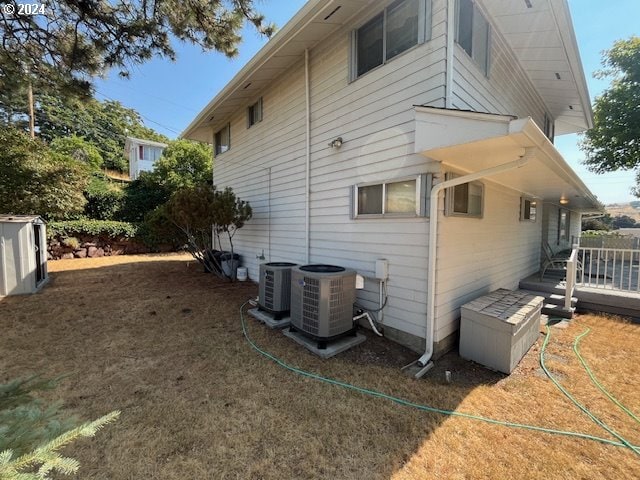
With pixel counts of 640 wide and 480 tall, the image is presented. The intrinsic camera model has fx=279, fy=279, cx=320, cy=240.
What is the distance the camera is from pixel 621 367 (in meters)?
3.48

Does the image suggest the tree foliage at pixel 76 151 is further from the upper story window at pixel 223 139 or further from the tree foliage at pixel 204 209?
the tree foliage at pixel 204 209

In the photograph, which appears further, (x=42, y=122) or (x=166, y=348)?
(x=42, y=122)

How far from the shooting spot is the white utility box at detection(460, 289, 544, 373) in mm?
3342

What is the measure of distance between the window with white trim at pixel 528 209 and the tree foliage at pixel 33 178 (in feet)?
44.2

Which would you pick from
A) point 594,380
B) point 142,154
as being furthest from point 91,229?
point 142,154

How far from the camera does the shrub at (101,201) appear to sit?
12.6 metres

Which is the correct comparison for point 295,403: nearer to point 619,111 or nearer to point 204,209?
point 204,209

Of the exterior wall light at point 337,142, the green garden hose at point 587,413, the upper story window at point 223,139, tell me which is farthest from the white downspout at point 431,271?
the upper story window at point 223,139

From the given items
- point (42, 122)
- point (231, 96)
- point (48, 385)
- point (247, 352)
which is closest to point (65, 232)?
point (231, 96)

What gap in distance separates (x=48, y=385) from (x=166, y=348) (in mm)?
2380

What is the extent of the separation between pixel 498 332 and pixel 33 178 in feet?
41.3

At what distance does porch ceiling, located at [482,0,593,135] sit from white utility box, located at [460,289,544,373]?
14.9ft

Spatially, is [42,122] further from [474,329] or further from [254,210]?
[474,329]

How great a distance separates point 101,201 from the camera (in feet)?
42.2
